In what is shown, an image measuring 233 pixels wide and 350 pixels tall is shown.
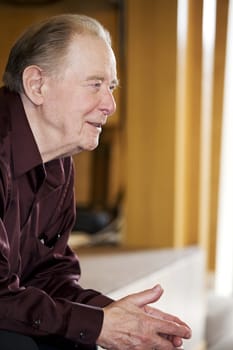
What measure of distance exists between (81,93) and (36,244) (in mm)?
353

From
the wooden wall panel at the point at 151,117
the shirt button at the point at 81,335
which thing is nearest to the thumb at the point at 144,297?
the shirt button at the point at 81,335

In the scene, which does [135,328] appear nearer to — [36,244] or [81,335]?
[81,335]

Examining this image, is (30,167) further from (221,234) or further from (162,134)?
(221,234)

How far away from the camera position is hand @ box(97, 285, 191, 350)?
51.1 inches

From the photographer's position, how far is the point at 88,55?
4.64ft

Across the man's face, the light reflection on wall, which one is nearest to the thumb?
the man's face

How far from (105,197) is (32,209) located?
3.49 meters

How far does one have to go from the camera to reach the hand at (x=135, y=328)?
130 centimetres

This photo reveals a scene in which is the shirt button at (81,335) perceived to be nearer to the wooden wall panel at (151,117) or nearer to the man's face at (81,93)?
the man's face at (81,93)

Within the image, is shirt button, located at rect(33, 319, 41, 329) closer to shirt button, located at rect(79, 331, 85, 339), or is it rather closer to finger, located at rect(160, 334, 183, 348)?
shirt button, located at rect(79, 331, 85, 339)

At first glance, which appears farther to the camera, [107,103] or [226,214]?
[226,214]

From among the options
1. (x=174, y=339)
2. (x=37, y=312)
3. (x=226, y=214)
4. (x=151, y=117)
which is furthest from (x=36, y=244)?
(x=226, y=214)

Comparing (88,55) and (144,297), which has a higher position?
(88,55)

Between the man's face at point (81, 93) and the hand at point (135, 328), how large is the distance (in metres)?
0.35
